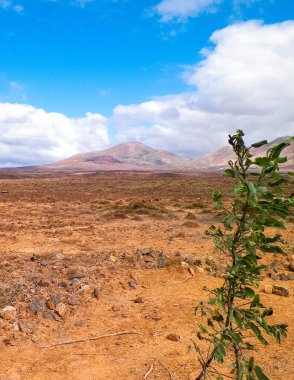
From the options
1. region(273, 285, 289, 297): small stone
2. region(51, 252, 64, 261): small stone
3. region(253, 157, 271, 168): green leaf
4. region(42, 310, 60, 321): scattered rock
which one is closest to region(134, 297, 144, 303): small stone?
region(42, 310, 60, 321): scattered rock

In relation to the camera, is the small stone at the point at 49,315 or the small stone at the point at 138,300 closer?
the small stone at the point at 49,315

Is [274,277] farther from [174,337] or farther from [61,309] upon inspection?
[61,309]

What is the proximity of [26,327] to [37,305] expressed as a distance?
63cm

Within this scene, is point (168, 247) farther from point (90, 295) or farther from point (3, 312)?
point (3, 312)

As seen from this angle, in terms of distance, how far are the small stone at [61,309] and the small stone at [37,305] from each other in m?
0.27

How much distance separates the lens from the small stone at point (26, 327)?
575 centimetres

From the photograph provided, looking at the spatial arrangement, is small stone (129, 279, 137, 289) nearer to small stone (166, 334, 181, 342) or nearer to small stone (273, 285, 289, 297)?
small stone (166, 334, 181, 342)

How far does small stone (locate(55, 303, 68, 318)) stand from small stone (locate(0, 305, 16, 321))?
754 mm

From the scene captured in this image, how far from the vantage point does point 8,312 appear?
6082 mm

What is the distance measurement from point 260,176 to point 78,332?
4.95 metres

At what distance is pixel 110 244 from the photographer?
39.5 feet

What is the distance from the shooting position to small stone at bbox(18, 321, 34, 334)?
5.75 metres

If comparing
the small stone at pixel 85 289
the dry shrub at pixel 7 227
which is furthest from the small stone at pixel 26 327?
the dry shrub at pixel 7 227

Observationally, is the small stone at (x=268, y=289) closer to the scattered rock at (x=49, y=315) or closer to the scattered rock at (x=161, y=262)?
the scattered rock at (x=161, y=262)
